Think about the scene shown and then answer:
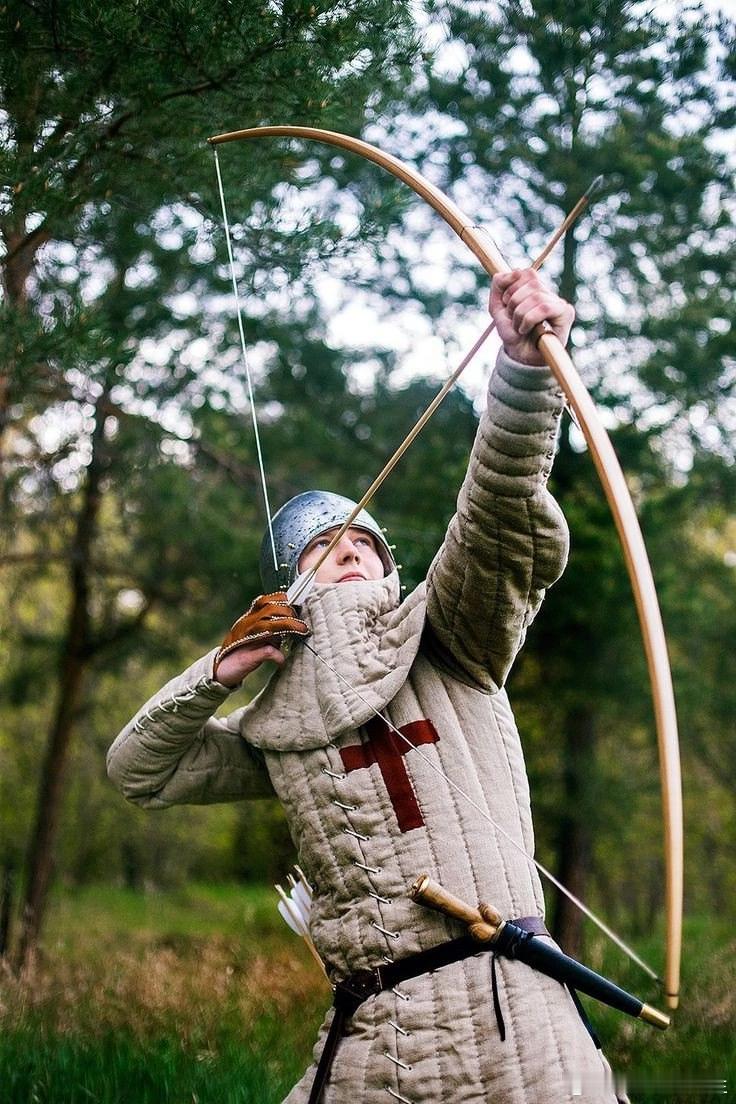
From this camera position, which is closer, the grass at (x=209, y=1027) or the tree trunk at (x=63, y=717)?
the grass at (x=209, y=1027)

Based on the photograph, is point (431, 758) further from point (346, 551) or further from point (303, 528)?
point (303, 528)

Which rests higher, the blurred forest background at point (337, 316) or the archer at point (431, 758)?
the blurred forest background at point (337, 316)

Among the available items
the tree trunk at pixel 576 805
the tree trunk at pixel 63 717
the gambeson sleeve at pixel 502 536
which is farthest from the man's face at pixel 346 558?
the tree trunk at pixel 63 717

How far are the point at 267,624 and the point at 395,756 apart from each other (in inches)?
17.2

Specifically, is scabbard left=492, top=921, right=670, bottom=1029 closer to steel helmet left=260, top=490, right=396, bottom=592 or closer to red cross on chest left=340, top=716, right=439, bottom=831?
red cross on chest left=340, top=716, right=439, bottom=831

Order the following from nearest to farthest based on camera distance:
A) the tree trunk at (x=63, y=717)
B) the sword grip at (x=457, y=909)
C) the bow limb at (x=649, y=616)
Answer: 1. the bow limb at (x=649, y=616)
2. the sword grip at (x=457, y=909)
3. the tree trunk at (x=63, y=717)

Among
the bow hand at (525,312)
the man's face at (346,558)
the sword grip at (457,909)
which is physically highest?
the bow hand at (525,312)

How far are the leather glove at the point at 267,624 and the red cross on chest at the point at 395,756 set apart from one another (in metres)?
0.29

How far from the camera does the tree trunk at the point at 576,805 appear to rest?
8648 mm

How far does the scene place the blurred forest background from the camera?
12.8 feet

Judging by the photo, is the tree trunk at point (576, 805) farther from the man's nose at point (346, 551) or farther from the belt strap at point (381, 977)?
the belt strap at point (381, 977)

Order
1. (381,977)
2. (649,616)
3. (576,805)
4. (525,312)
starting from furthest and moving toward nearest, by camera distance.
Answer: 1. (576,805)
2. (381,977)
3. (525,312)
4. (649,616)

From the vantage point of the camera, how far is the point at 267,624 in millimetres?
2775

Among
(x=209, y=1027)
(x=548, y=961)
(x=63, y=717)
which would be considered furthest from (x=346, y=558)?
(x=63, y=717)
